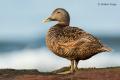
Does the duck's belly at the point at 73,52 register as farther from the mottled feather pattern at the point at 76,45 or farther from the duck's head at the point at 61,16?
the duck's head at the point at 61,16

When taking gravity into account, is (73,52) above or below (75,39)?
below

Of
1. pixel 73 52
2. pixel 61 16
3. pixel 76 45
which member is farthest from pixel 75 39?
pixel 61 16

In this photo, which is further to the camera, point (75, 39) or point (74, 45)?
point (75, 39)

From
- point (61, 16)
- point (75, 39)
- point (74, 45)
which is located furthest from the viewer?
point (61, 16)

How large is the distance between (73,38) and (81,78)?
1818 millimetres

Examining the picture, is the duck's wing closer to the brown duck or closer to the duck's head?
the brown duck

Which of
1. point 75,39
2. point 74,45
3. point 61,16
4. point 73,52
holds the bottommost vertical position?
point 73,52

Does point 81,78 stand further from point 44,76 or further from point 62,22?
point 62,22

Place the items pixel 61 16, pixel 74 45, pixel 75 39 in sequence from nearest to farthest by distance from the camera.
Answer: pixel 74 45, pixel 75 39, pixel 61 16

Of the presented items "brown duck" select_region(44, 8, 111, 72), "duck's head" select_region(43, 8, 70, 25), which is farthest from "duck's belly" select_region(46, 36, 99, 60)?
"duck's head" select_region(43, 8, 70, 25)

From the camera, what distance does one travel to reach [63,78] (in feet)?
49.5

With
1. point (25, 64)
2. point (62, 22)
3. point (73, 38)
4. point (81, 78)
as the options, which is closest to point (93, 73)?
point (81, 78)

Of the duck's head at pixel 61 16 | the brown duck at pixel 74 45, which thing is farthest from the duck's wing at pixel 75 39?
the duck's head at pixel 61 16

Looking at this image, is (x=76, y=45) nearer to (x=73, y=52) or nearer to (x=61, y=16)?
(x=73, y=52)
